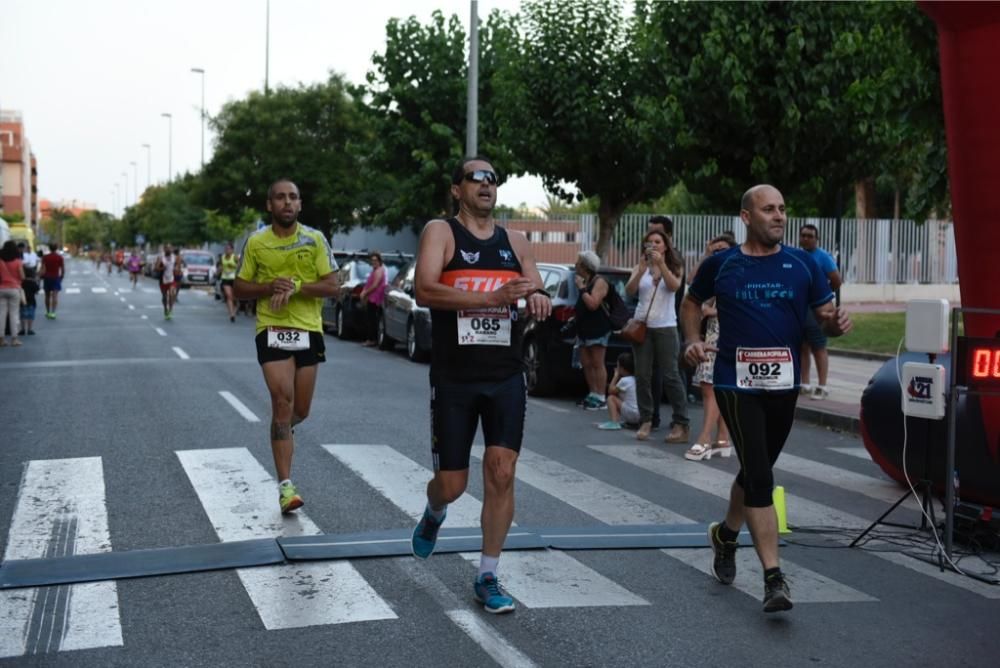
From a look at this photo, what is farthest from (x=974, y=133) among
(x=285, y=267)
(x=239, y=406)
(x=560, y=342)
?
(x=239, y=406)

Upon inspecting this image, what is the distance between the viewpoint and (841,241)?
35.3 m

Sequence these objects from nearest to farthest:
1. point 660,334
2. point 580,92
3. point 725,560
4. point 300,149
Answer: point 725,560
point 660,334
point 580,92
point 300,149

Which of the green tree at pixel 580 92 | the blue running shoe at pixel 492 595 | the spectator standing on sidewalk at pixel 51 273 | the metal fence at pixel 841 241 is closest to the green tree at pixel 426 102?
the metal fence at pixel 841 241

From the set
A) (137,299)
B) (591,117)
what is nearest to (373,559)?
(591,117)

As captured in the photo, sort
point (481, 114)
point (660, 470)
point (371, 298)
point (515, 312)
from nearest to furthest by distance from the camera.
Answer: point (515, 312) < point (660, 470) < point (371, 298) < point (481, 114)

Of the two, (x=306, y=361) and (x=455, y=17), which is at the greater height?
(x=455, y=17)

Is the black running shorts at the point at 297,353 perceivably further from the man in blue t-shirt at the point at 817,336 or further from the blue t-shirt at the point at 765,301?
the man in blue t-shirt at the point at 817,336

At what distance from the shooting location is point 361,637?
4.98 m

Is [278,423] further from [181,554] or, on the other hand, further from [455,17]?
[455,17]

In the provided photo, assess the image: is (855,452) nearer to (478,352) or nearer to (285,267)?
(285,267)

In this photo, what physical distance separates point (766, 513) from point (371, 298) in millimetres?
16751

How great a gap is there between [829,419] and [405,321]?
867 cm

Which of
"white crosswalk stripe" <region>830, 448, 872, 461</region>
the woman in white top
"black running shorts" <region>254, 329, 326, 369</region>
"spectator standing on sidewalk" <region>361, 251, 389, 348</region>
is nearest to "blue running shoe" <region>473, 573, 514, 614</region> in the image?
"black running shorts" <region>254, 329, 326, 369</region>

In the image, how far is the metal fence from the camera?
31.5m
